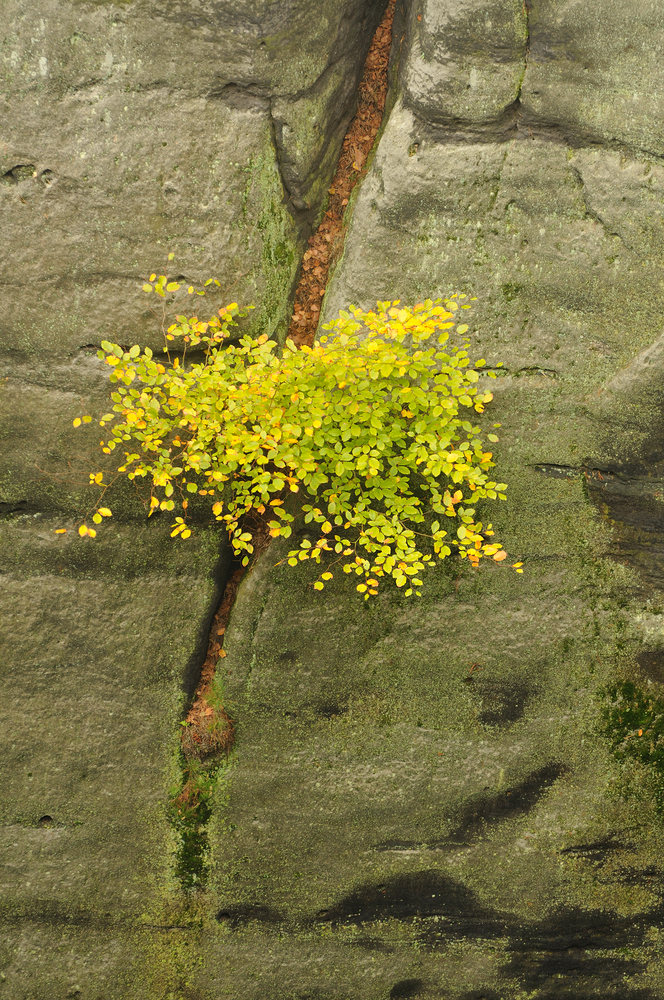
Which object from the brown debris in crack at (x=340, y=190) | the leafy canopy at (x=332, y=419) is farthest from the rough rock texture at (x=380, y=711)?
the leafy canopy at (x=332, y=419)

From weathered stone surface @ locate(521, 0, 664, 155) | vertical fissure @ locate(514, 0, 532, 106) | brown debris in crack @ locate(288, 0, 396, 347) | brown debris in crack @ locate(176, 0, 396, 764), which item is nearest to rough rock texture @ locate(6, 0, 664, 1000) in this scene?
brown debris in crack @ locate(176, 0, 396, 764)

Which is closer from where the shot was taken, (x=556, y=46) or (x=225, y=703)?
(x=556, y=46)

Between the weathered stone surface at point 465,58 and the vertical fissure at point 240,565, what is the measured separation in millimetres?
486

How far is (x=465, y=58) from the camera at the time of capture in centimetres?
427

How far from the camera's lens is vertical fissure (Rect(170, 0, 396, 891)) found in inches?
181

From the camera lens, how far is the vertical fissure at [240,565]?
460 centimetres

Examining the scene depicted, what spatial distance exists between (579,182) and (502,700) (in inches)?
133

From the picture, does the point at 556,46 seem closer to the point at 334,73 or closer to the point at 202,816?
the point at 334,73

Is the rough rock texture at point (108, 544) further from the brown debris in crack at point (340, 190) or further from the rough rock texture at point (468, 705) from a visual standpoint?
the rough rock texture at point (468, 705)

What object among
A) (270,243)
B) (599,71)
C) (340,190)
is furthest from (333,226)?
(599,71)

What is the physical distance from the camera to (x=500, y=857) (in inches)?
181

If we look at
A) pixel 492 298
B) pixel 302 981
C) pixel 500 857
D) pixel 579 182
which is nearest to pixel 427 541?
pixel 492 298

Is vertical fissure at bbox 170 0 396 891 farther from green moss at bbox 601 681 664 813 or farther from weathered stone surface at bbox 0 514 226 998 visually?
green moss at bbox 601 681 664 813

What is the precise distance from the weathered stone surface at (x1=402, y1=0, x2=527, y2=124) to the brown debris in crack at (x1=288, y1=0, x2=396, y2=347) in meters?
0.45
